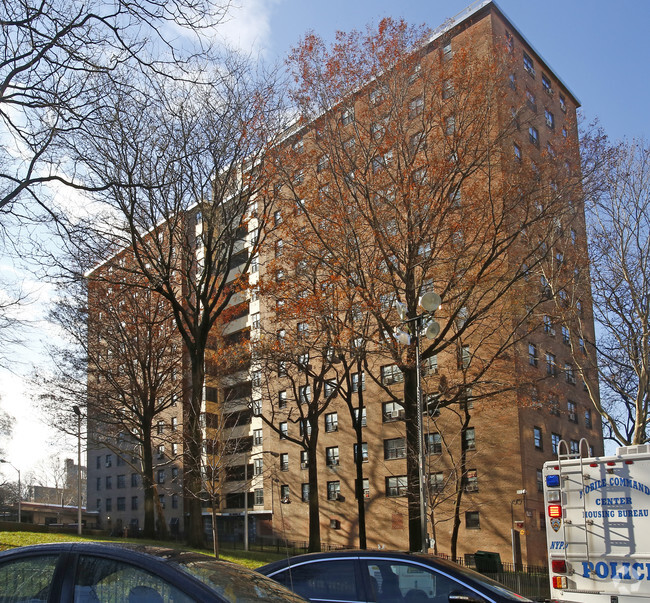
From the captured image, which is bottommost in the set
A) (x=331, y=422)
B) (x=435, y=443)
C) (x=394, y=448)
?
(x=394, y=448)

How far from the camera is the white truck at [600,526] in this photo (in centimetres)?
962

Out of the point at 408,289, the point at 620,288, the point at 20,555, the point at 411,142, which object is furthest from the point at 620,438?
the point at 20,555

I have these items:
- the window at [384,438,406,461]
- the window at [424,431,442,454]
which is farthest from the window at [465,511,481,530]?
the window at [384,438,406,461]

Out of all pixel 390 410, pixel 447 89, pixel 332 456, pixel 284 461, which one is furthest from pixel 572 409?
pixel 447 89

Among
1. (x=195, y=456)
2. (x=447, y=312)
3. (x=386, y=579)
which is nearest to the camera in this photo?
(x=386, y=579)

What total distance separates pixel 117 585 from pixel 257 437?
51.6 metres

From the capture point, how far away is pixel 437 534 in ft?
127

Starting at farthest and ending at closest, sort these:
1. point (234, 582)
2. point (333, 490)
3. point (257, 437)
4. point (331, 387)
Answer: point (257, 437), point (333, 490), point (331, 387), point (234, 582)

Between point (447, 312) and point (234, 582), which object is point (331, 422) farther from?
point (234, 582)

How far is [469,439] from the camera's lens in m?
38.1

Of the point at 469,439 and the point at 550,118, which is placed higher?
the point at 550,118

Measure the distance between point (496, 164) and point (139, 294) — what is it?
2167cm

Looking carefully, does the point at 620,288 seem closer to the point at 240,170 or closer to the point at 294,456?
the point at 240,170

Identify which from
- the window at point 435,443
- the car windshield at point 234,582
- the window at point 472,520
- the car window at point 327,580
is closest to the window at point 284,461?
the window at point 435,443
